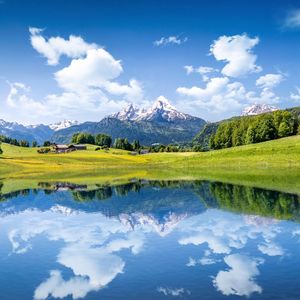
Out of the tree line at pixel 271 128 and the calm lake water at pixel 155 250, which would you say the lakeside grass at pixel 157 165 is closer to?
the tree line at pixel 271 128

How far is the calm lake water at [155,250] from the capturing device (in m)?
20.6

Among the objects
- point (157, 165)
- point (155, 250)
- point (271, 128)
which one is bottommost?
point (155, 250)

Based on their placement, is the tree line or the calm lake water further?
the tree line

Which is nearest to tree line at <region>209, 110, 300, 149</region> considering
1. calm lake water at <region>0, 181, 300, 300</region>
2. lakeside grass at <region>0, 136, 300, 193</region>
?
lakeside grass at <region>0, 136, 300, 193</region>

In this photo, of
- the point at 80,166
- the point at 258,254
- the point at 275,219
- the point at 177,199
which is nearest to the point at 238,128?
the point at 80,166

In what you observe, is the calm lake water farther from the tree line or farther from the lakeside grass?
Answer: the tree line

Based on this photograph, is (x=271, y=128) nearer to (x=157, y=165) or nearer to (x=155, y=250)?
(x=157, y=165)

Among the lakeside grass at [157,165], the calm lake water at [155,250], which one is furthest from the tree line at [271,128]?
the calm lake water at [155,250]

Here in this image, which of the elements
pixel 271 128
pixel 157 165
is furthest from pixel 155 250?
pixel 271 128

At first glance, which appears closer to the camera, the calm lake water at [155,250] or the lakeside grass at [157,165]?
the calm lake water at [155,250]

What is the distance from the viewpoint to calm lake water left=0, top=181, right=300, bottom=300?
2064 cm

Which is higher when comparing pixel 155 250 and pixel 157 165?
pixel 157 165

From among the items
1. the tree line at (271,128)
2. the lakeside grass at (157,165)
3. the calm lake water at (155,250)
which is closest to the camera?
the calm lake water at (155,250)

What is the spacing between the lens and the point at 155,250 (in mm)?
28172
